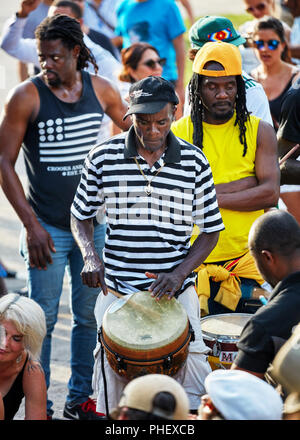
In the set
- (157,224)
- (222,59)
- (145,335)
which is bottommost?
(145,335)

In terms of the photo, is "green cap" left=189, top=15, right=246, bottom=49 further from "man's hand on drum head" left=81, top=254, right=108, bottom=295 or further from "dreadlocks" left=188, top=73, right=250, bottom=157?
"man's hand on drum head" left=81, top=254, right=108, bottom=295

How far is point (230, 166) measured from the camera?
450 centimetres

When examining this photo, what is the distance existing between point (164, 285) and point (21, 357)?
35.9 inches

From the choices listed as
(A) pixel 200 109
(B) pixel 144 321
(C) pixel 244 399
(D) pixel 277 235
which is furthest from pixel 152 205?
(C) pixel 244 399

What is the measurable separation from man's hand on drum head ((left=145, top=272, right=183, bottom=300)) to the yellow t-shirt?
0.78m

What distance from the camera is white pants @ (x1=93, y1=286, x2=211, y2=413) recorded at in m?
3.81

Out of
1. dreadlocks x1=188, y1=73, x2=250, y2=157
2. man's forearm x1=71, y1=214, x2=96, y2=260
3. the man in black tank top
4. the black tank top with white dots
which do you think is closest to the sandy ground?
the man in black tank top

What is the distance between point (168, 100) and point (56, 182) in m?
1.27

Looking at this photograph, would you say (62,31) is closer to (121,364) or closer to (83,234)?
(83,234)

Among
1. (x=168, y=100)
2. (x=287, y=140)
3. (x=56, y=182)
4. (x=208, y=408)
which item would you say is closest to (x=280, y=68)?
(x=287, y=140)

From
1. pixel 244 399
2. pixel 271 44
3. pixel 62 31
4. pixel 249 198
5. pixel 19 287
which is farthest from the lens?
pixel 19 287

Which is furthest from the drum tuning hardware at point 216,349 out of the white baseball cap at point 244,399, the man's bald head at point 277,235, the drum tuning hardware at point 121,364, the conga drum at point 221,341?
the white baseball cap at point 244,399

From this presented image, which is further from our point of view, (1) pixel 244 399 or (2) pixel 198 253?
(2) pixel 198 253

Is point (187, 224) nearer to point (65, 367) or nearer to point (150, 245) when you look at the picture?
point (150, 245)
